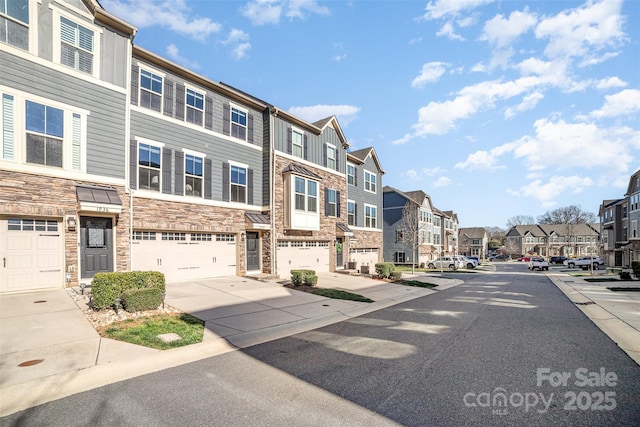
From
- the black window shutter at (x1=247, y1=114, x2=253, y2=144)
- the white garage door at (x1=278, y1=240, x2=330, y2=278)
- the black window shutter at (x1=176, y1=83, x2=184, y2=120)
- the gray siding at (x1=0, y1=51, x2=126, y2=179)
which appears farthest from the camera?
the white garage door at (x1=278, y1=240, x2=330, y2=278)

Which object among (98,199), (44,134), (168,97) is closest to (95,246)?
(98,199)

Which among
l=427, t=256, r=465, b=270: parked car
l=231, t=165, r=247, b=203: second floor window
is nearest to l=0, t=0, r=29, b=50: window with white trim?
l=231, t=165, r=247, b=203: second floor window

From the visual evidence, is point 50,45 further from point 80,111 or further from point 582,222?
point 582,222

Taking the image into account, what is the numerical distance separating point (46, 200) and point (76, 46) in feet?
18.6

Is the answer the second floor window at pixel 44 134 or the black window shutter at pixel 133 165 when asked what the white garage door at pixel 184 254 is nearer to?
the black window shutter at pixel 133 165

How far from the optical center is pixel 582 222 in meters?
92.8

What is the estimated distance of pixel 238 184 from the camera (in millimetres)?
17719

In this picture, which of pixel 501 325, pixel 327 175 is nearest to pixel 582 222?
pixel 327 175

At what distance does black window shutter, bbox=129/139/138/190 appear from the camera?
13.3 m

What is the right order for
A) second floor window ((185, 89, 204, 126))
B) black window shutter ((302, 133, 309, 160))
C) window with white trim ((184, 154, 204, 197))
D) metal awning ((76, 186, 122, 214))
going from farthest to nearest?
1. black window shutter ((302, 133, 309, 160))
2. second floor window ((185, 89, 204, 126))
3. window with white trim ((184, 154, 204, 197))
4. metal awning ((76, 186, 122, 214))

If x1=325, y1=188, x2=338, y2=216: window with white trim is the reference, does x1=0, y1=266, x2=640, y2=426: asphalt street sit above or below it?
below

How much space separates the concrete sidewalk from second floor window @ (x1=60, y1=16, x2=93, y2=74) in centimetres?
807

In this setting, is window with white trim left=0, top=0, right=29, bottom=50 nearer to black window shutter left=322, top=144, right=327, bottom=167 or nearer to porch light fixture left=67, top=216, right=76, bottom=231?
porch light fixture left=67, top=216, right=76, bottom=231

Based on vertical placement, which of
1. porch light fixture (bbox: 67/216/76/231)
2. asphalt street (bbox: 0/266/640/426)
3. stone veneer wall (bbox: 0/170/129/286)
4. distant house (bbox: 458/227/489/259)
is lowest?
distant house (bbox: 458/227/489/259)
